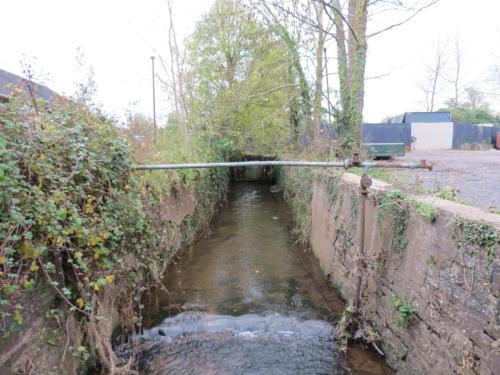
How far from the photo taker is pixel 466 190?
513 centimetres

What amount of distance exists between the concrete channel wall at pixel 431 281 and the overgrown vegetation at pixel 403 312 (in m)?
0.01

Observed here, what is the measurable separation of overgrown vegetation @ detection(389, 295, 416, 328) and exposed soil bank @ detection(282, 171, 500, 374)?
11mm

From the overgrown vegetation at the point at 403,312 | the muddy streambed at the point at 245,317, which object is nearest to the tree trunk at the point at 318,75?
the muddy streambed at the point at 245,317

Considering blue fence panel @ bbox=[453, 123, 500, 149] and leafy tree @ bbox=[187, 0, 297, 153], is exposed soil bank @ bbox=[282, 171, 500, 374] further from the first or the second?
blue fence panel @ bbox=[453, 123, 500, 149]

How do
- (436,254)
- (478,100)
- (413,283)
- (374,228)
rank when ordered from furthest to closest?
(478,100) < (374,228) < (413,283) < (436,254)

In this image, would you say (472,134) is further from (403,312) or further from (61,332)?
(61,332)

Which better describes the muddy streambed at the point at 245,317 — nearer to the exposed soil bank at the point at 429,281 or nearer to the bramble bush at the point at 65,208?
the exposed soil bank at the point at 429,281

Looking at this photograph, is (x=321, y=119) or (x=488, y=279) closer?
(x=488, y=279)

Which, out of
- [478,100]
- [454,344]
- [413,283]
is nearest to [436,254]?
[413,283]

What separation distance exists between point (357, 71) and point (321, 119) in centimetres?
267

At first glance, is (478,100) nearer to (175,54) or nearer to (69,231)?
(175,54)

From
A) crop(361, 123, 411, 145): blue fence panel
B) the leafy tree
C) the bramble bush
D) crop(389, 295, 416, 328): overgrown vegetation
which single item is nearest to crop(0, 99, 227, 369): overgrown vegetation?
the bramble bush

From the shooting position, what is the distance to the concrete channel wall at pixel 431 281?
2.58 metres

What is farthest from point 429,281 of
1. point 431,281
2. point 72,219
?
point 72,219
